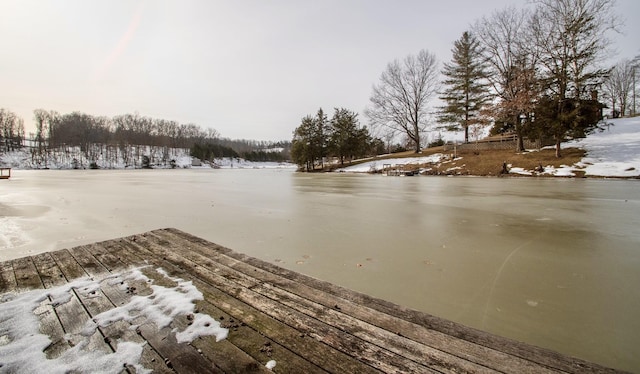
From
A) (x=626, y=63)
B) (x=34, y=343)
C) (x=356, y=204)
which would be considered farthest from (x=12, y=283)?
(x=626, y=63)

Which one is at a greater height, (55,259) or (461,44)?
(461,44)

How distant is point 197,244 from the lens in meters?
3.41

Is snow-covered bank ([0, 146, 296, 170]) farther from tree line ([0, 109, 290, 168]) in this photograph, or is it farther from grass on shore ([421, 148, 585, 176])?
grass on shore ([421, 148, 585, 176])

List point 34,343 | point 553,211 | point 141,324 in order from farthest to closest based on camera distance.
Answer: point 553,211 → point 141,324 → point 34,343

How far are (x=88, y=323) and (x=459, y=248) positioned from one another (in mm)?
4112

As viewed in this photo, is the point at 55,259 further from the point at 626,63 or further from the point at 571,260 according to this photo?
the point at 626,63

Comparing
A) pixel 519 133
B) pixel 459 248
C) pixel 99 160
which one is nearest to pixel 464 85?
pixel 519 133

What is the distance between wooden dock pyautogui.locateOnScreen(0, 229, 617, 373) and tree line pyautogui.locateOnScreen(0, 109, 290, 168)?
85.7 m

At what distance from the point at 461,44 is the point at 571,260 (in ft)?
115

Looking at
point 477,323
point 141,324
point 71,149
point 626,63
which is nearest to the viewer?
point 141,324

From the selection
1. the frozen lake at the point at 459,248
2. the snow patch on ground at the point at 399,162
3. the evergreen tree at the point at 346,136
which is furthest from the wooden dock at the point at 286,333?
the evergreen tree at the point at 346,136

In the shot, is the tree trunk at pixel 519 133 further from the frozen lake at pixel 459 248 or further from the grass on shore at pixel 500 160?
the frozen lake at pixel 459 248

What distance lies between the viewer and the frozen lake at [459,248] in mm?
2223

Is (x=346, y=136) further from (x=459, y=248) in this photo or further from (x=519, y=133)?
(x=459, y=248)
